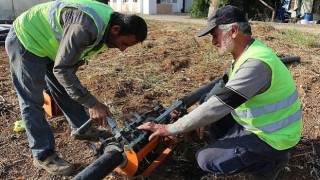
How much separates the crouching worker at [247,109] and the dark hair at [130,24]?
0.46m

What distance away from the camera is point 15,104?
415 cm

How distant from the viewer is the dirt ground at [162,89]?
10.1 ft

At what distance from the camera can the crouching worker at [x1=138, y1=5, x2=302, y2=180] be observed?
88.1 inches

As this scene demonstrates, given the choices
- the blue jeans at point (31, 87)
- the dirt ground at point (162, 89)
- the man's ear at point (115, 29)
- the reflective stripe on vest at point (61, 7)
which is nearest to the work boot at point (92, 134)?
the dirt ground at point (162, 89)

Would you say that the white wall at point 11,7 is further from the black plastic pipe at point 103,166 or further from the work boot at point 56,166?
the black plastic pipe at point 103,166

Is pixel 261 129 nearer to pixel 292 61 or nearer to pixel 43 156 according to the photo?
pixel 43 156

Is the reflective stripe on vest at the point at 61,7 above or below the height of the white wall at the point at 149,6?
above

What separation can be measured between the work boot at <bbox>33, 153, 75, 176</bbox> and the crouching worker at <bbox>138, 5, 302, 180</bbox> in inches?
30.7

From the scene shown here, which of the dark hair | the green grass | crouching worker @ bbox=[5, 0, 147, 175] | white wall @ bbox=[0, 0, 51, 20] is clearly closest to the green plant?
white wall @ bbox=[0, 0, 51, 20]

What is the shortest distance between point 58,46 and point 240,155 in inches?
63.8

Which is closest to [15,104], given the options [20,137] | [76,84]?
[20,137]

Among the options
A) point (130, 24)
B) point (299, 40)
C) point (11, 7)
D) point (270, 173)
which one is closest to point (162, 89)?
point (130, 24)

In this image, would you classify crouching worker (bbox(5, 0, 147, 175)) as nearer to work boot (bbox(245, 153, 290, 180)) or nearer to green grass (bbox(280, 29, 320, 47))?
work boot (bbox(245, 153, 290, 180))

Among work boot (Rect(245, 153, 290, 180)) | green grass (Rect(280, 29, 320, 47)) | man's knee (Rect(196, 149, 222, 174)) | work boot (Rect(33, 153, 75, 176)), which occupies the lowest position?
work boot (Rect(33, 153, 75, 176))
